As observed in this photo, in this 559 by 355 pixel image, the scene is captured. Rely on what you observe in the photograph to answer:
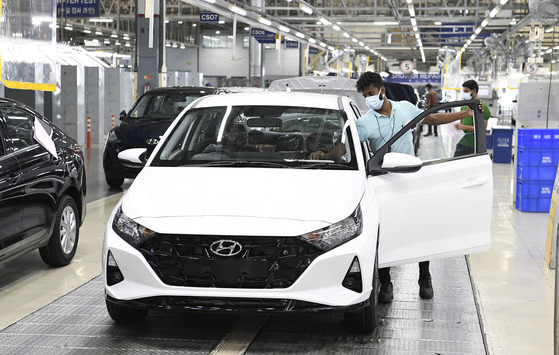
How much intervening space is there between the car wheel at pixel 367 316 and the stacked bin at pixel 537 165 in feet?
22.0

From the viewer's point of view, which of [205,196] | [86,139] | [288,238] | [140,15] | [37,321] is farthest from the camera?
[86,139]

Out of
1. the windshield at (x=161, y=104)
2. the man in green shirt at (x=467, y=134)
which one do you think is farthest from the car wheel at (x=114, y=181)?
the man in green shirt at (x=467, y=134)

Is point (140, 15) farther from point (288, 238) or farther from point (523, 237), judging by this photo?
point (288, 238)

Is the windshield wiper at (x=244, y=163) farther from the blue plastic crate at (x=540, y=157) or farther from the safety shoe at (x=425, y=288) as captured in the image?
the blue plastic crate at (x=540, y=157)

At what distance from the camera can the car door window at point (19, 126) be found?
6.60 meters

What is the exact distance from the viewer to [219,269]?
184 inches

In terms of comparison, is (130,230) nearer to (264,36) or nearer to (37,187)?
(37,187)

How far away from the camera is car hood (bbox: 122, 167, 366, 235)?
473 centimetres

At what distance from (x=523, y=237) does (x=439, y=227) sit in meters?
4.32

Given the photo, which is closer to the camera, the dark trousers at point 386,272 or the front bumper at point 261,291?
the front bumper at point 261,291

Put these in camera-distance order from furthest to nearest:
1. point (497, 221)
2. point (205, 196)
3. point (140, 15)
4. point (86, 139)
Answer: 1. point (86, 139)
2. point (140, 15)
3. point (497, 221)
4. point (205, 196)

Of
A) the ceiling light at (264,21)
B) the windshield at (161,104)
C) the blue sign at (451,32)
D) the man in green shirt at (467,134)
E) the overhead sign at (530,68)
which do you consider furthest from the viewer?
the blue sign at (451,32)

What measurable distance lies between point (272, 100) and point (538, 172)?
20.6 ft

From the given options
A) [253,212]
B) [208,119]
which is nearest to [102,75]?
[208,119]
